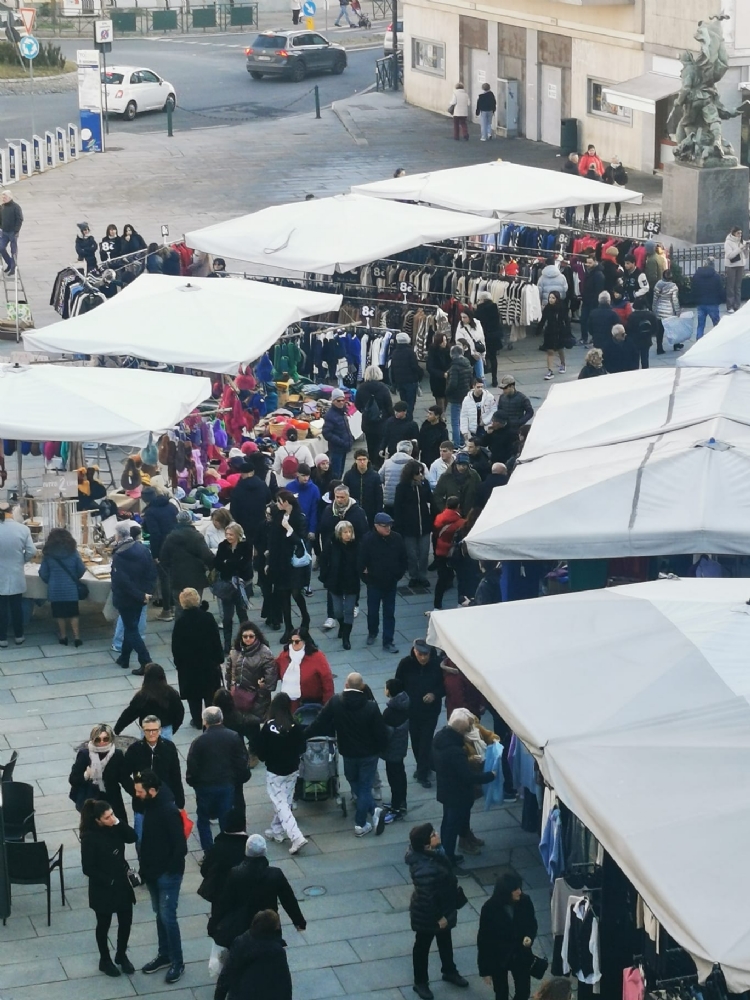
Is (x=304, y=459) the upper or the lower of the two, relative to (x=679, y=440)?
lower

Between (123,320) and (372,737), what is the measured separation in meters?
8.97

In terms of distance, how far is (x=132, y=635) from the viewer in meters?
15.6

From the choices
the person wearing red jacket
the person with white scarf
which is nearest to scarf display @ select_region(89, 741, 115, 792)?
the person with white scarf

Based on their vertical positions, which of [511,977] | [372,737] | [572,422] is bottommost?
[511,977]

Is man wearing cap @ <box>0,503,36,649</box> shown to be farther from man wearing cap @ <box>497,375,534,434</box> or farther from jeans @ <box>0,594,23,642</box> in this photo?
man wearing cap @ <box>497,375,534,434</box>

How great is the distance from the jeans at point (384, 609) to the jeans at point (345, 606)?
174mm

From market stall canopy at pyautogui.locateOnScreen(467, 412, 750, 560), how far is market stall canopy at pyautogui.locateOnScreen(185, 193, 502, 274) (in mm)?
9864

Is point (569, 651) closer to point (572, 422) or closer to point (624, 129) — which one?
point (572, 422)

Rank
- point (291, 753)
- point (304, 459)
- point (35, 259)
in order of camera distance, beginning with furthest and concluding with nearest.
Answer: point (35, 259)
point (304, 459)
point (291, 753)

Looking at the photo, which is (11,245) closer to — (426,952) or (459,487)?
(459,487)

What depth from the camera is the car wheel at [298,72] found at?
2131 inches

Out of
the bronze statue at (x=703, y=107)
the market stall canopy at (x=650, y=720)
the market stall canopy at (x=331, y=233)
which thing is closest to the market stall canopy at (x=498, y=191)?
the market stall canopy at (x=331, y=233)

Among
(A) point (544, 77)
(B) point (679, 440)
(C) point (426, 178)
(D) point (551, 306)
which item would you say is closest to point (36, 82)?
(A) point (544, 77)

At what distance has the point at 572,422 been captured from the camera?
1608 cm
